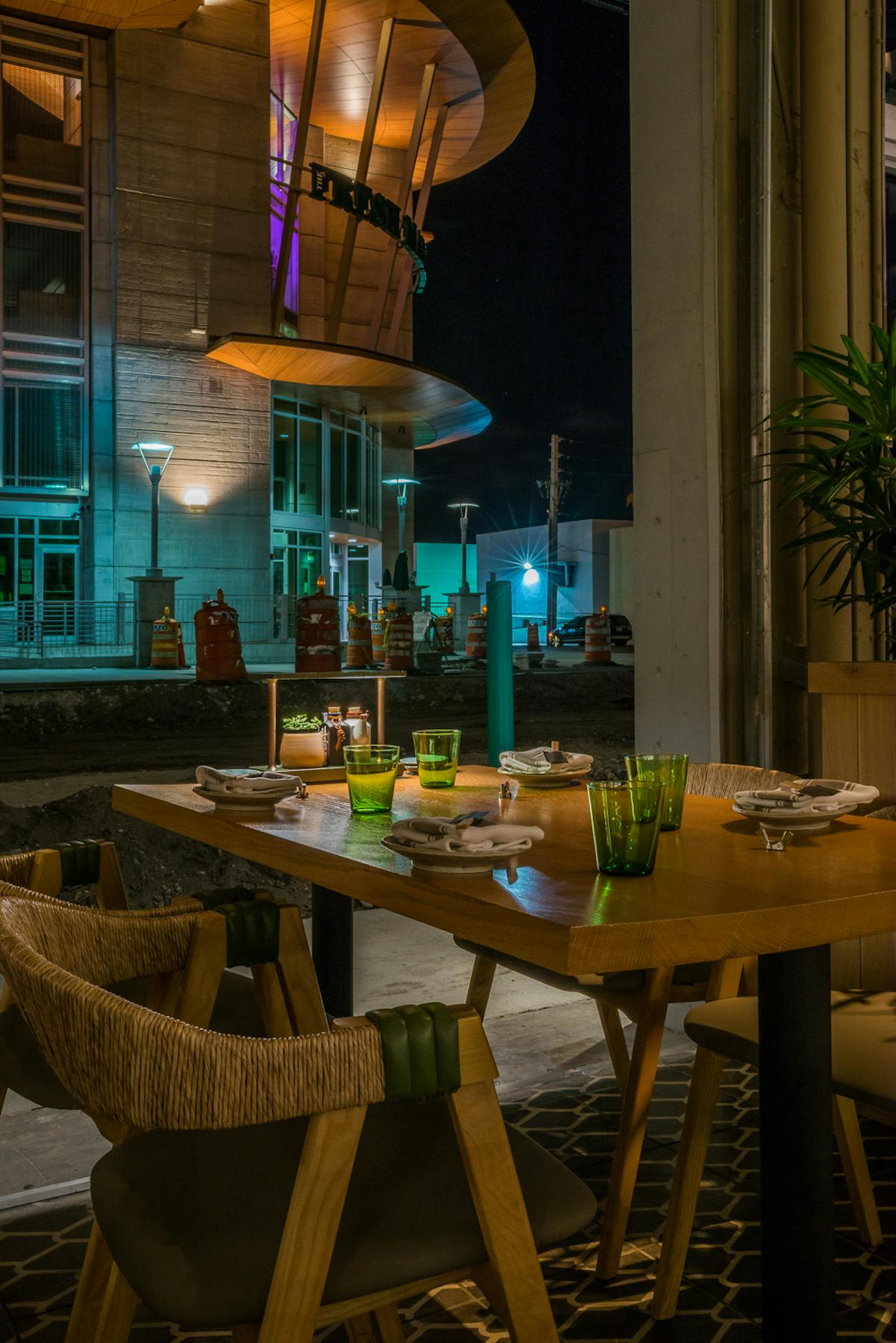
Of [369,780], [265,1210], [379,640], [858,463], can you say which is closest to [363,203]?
[379,640]

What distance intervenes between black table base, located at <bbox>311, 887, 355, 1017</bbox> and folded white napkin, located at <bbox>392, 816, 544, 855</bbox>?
1.17 meters

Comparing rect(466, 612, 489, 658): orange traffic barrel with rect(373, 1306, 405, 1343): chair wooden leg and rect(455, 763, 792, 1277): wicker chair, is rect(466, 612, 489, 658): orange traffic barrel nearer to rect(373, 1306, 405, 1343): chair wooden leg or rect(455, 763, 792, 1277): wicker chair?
rect(455, 763, 792, 1277): wicker chair

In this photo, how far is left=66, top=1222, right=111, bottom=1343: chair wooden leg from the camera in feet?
4.85

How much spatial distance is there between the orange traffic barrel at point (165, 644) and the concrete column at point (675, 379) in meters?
14.5

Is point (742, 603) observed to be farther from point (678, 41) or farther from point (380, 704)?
point (678, 41)

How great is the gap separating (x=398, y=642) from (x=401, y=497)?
51.7ft

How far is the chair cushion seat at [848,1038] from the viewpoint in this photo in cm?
183

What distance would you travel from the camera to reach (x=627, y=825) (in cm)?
170

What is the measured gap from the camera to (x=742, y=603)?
3768 mm

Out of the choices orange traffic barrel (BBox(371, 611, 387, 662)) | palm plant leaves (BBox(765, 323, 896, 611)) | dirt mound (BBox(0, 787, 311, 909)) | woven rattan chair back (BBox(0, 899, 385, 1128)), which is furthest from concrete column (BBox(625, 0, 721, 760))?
orange traffic barrel (BBox(371, 611, 387, 662))

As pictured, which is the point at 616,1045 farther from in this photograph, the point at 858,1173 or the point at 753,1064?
the point at 753,1064

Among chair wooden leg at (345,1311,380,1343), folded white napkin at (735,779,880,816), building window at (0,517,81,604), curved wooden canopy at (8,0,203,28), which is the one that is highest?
curved wooden canopy at (8,0,203,28)

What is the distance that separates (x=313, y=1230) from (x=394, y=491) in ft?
102

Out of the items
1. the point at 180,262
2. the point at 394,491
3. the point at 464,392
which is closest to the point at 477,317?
the point at 394,491
